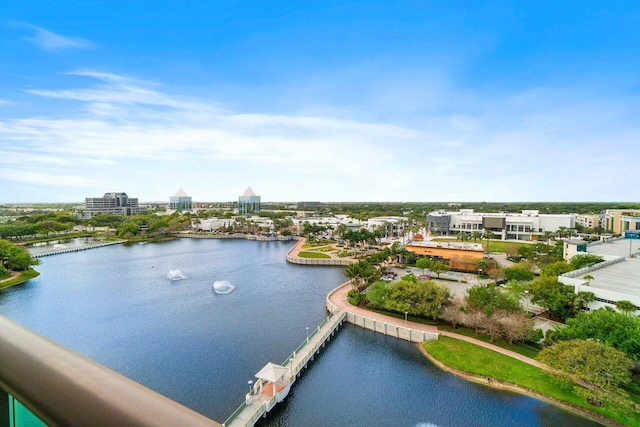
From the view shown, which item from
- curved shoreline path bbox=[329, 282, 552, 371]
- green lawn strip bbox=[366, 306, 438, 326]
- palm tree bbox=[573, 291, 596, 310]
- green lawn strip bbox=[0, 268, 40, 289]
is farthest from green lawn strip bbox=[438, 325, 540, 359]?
green lawn strip bbox=[0, 268, 40, 289]

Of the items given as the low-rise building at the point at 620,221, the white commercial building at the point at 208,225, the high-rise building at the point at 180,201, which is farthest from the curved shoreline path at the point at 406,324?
the high-rise building at the point at 180,201

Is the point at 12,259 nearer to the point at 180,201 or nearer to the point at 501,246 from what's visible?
the point at 501,246

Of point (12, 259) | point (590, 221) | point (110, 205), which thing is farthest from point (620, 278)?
point (110, 205)

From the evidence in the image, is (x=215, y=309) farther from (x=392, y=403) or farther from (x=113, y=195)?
(x=113, y=195)

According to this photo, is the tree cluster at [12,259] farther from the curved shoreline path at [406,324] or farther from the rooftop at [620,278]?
the rooftop at [620,278]

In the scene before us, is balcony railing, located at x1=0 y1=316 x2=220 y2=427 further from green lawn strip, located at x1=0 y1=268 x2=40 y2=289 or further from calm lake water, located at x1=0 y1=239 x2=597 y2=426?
green lawn strip, located at x1=0 y1=268 x2=40 y2=289

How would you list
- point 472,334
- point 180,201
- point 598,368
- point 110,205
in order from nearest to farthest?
point 598,368 → point 472,334 → point 110,205 → point 180,201
